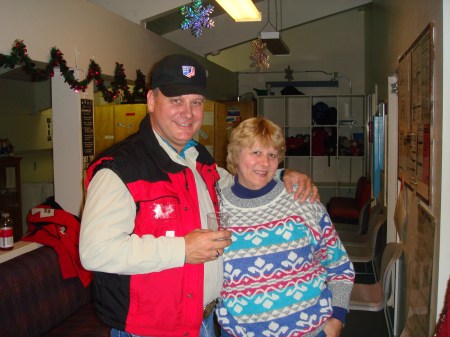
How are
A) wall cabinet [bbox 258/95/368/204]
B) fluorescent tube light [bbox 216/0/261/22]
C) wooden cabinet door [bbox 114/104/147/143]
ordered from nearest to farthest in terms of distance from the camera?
fluorescent tube light [bbox 216/0/261/22], wooden cabinet door [bbox 114/104/147/143], wall cabinet [bbox 258/95/368/204]

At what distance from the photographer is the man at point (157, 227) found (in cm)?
135

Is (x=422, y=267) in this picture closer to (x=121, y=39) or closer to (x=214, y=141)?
(x=121, y=39)

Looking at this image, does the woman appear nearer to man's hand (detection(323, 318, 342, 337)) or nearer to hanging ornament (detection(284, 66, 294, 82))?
man's hand (detection(323, 318, 342, 337))

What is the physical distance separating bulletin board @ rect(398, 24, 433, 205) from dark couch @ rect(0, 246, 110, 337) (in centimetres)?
218

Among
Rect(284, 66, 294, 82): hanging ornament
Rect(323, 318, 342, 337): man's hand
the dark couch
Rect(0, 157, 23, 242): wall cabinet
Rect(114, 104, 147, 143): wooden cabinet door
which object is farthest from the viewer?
Rect(284, 66, 294, 82): hanging ornament

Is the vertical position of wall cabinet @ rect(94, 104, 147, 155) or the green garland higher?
the green garland

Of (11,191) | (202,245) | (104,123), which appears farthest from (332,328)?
(11,191)

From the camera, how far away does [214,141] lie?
24.9ft

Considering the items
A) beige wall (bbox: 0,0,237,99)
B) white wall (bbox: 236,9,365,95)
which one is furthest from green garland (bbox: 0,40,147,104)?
white wall (bbox: 236,9,365,95)

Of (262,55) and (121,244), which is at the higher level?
(262,55)

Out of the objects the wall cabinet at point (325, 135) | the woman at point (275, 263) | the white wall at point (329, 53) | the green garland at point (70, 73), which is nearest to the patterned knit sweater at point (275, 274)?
the woman at point (275, 263)

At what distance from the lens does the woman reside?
1651 millimetres

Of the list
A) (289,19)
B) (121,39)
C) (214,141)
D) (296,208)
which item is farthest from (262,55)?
(296,208)

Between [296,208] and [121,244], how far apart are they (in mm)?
698
